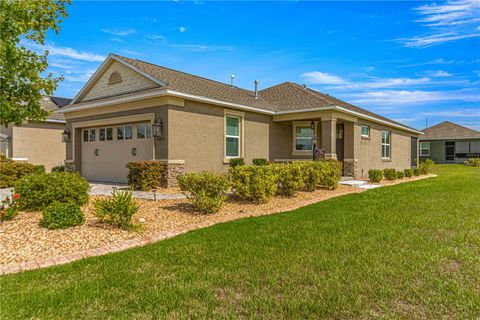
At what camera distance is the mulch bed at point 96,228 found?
4.67 m

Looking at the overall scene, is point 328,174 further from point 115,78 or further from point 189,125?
point 115,78

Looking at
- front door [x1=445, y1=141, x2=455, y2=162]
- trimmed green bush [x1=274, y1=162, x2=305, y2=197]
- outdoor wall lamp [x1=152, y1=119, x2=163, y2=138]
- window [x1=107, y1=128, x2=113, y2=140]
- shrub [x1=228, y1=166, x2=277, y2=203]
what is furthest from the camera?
front door [x1=445, y1=141, x2=455, y2=162]

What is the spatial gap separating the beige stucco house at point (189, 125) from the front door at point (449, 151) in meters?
23.2

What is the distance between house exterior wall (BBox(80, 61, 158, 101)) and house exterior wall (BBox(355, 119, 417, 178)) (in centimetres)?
1053

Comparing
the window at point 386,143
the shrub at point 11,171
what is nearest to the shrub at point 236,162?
the shrub at point 11,171

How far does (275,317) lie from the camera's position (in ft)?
8.88

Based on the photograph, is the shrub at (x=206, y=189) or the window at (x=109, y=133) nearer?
the shrub at (x=206, y=189)

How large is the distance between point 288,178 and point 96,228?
5.43 m

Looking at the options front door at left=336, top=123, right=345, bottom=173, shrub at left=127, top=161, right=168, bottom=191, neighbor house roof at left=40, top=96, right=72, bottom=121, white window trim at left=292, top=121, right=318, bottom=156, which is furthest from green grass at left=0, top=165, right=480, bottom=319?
neighbor house roof at left=40, top=96, right=72, bottom=121

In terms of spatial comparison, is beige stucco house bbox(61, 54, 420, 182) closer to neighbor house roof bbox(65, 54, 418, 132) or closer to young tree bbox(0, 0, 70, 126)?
neighbor house roof bbox(65, 54, 418, 132)

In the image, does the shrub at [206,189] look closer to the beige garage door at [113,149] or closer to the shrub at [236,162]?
the beige garage door at [113,149]

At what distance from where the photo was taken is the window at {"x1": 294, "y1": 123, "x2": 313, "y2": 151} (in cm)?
1597

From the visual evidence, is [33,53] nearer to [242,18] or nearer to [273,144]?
[242,18]

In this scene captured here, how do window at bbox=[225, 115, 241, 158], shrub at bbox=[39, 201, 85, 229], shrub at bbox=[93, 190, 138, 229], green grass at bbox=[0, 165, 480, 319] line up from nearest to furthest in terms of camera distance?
green grass at bbox=[0, 165, 480, 319]
shrub at bbox=[39, 201, 85, 229]
shrub at bbox=[93, 190, 138, 229]
window at bbox=[225, 115, 241, 158]
